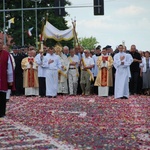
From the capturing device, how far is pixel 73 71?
1008 inches

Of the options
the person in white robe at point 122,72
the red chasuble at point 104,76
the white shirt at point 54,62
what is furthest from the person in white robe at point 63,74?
the person in white robe at point 122,72

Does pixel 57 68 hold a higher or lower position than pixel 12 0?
lower

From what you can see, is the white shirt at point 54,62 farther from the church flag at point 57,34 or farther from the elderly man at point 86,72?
the church flag at point 57,34

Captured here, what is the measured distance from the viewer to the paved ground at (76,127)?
1021 centimetres

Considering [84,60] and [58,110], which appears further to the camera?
[84,60]

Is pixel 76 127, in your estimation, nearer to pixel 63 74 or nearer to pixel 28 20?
pixel 63 74

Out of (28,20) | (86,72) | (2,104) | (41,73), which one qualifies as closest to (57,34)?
(86,72)

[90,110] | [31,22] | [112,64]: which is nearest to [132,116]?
[90,110]

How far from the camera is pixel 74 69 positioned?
25.7 m

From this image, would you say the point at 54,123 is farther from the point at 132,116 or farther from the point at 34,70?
the point at 34,70

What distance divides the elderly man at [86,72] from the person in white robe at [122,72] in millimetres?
2234

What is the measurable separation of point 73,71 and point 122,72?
312 centimetres

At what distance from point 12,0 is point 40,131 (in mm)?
58922

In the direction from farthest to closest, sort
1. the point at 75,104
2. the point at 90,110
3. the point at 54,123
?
the point at 75,104 < the point at 90,110 < the point at 54,123
